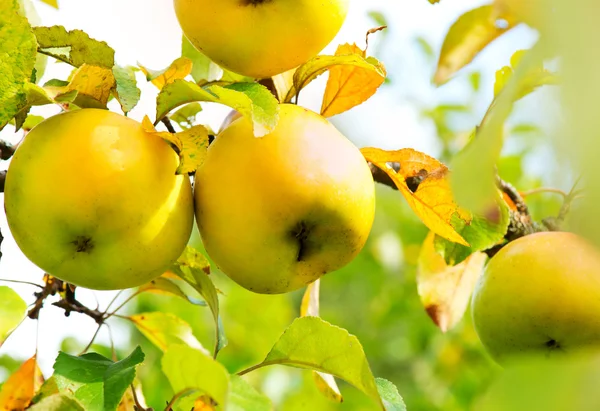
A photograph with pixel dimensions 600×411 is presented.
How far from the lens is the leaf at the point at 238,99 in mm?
597

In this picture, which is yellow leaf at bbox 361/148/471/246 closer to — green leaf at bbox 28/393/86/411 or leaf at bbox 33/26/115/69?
leaf at bbox 33/26/115/69

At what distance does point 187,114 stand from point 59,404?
19.3 inches

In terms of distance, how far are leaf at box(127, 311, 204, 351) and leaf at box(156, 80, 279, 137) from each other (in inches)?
18.4

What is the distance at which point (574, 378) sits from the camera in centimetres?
24

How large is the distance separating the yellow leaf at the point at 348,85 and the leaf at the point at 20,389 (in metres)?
0.57

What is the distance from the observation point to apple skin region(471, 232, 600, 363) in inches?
30.6

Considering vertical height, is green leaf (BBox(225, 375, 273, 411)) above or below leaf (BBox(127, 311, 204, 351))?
above

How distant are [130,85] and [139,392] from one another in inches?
18.6

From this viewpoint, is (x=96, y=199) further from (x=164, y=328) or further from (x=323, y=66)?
(x=164, y=328)

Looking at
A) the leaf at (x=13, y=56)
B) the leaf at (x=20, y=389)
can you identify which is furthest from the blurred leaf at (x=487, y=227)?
the leaf at (x=20, y=389)

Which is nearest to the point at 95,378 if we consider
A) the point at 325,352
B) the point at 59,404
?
the point at 59,404

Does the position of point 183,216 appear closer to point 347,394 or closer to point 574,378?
point 574,378

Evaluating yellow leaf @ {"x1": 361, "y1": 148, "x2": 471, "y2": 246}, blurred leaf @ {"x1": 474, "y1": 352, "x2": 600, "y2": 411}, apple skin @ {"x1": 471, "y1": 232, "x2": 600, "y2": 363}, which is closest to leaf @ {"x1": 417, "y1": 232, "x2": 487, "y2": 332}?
apple skin @ {"x1": 471, "y1": 232, "x2": 600, "y2": 363}

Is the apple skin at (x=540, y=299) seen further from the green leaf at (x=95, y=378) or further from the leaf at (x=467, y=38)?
the green leaf at (x=95, y=378)
